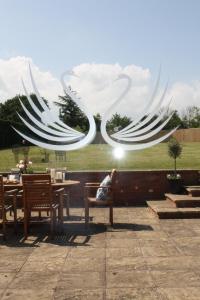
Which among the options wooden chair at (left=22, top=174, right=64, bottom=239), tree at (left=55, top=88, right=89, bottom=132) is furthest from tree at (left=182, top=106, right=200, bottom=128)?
wooden chair at (left=22, top=174, right=64, bottom=239)

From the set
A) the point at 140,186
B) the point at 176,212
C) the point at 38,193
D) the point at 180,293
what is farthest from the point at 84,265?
the point at 140,186

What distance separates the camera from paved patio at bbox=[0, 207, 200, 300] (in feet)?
14.4

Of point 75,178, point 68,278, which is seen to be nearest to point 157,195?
point 75,178

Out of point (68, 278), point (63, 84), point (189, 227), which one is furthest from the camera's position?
point (63, 84)

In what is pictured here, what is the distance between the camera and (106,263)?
5.44 metres

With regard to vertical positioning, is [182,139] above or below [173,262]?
above

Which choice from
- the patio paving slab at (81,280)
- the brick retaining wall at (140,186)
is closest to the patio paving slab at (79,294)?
the patio paving slab at (81,280)

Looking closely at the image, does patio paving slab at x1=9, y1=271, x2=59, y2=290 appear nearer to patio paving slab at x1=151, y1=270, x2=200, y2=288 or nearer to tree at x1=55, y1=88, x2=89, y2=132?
patio paving slab at x1=151, y1=270, x2=200, y2=288

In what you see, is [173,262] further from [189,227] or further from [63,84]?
[63,84]

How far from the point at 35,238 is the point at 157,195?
16.1ft

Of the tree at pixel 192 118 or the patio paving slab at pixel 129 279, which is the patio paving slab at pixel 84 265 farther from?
the tree at pixel 192 118

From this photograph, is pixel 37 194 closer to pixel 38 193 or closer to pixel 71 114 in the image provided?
pixel 38 193

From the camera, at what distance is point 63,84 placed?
1223 cm

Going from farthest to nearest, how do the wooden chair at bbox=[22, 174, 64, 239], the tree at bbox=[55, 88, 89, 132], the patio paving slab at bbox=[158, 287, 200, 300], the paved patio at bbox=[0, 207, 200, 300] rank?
the tree at bbox=[55, 88, 89, 132]
the wooden chair at bbox=[22, 174, 64, 239]
the paved patio at bbox=[0, 207, 200, 300]
the patio paving slab at bbox=[158, 287, 200, 300]
